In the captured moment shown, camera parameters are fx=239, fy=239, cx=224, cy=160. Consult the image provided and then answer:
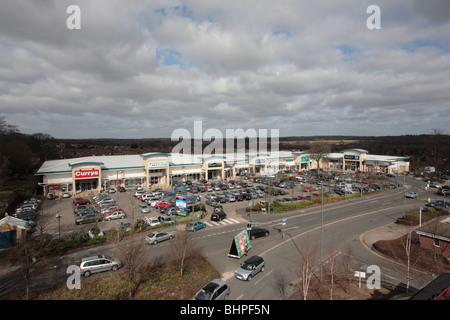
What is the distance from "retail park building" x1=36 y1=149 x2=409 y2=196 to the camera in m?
44.6

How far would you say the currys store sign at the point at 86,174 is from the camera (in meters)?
44.3

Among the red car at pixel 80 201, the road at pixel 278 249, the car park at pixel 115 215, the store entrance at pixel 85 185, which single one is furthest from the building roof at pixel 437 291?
the store entrance at pixel 85 185

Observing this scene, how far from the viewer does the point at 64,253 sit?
21.2 metres

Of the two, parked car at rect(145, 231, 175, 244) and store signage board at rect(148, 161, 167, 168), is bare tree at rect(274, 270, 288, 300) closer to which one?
parked car at rect(145, 231, 175, 244)

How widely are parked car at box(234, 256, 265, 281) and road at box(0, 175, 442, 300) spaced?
0.34 meters

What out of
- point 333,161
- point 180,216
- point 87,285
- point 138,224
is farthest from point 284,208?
point 333,161

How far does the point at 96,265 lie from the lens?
17531mm

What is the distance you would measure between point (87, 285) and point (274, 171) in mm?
59960

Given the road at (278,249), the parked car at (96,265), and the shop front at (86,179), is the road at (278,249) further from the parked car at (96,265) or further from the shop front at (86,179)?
the shop front at (86,179)

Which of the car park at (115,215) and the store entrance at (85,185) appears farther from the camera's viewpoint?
the store entrance at (85,185)

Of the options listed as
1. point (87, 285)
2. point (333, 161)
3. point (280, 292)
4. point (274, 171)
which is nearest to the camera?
point (280, 292)

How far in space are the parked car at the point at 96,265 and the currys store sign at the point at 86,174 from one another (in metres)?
31.8

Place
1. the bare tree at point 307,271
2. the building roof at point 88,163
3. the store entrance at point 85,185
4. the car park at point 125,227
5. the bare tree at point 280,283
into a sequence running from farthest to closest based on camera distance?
1. the store entrance at point 85,185
2. the building roof at point 88,163
3. the car park at point 125,227
4. the bare tree at point 280,283
5. the bare tree at point 307,271
